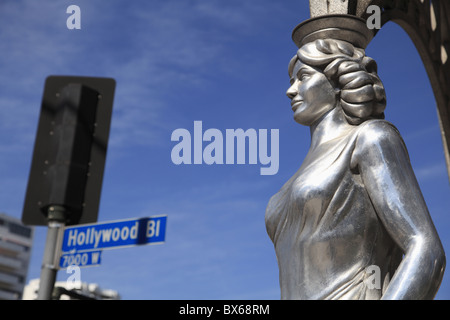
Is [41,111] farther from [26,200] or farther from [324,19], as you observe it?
[324,19]

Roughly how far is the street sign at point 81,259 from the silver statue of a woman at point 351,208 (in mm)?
2019

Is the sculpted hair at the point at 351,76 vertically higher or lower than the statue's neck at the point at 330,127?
higher

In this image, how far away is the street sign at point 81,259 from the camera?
408 centimetres

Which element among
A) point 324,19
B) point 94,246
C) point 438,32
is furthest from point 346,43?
point 438,32

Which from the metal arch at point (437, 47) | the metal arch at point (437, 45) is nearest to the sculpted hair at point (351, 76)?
the metal arch at point (437, 45)

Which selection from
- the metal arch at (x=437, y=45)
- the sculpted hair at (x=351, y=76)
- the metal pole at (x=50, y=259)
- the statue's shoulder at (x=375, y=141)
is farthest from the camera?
the metal arch at (x=437, y=45)

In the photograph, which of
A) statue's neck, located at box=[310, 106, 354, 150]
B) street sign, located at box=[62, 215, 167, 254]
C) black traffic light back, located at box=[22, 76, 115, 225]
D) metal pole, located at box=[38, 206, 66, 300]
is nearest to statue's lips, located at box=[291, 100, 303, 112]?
statue's neck, located at box=[310, 106, 354, 150]

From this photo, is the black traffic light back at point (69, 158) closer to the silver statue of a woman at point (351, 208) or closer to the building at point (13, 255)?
the silver statue of a woman at point (351, 208)

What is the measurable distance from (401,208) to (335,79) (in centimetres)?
66

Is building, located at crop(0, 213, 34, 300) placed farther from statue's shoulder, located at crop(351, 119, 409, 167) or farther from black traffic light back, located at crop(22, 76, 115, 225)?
statue's shoulder, located at crop(351, 119, 409, 167)

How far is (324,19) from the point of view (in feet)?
8.71

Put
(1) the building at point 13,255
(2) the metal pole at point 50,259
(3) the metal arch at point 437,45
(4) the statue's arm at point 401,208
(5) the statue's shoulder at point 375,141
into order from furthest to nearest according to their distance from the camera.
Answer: (1) the building at point 13,255, (3) the metal arch at point 437,45, (2) the metal pole at point 50,259, (5) the statue's shoulder at point 375,141, (4) the statue's arm at point 401,208

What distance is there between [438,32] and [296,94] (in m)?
7.12

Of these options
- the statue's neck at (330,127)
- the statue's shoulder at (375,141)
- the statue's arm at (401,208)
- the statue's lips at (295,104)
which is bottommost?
the statue's arm at (401,208)
